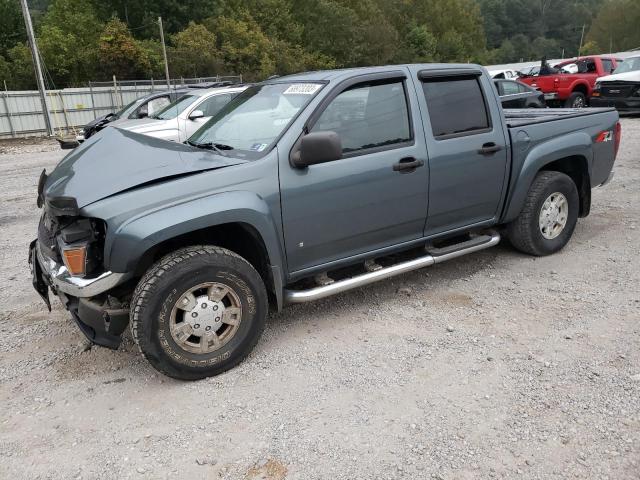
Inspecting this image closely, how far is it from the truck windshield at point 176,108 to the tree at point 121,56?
31.0m

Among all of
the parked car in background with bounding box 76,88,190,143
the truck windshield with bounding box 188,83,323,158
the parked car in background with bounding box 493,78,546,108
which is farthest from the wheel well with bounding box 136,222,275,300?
the parked car in background with bounding box 493,78,546,108

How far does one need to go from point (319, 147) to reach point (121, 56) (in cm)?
4089

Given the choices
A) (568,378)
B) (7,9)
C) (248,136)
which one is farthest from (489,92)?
(7,9)

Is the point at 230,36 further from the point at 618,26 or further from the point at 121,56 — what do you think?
the point at 618,26

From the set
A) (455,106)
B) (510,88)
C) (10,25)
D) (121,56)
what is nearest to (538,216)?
(455,106)

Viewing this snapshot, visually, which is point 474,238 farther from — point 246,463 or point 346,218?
point 246,463

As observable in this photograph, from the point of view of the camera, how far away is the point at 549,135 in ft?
16.4

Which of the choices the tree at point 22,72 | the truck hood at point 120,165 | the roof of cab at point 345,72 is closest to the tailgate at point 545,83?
the roof of cab at point 345,72

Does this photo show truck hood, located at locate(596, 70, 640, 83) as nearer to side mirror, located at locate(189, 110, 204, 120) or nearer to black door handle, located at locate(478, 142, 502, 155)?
side mirror, located at locate(189, 110, 204, 120)

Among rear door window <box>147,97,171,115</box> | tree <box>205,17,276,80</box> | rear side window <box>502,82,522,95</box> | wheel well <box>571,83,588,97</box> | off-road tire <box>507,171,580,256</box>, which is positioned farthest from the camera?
tree <box>205,17,276,80</box>

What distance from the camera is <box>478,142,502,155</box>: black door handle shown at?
448 cm

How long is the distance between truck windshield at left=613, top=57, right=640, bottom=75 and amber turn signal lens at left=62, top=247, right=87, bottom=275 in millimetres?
18173

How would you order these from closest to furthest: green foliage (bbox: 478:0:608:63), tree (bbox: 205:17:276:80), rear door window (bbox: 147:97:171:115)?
rear door window (bbox: 147:97:171:115) < tree (bbox: 205:17:276:80) < green foliage (bbox: 478:0:608:63)

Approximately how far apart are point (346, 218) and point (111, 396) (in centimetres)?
190
